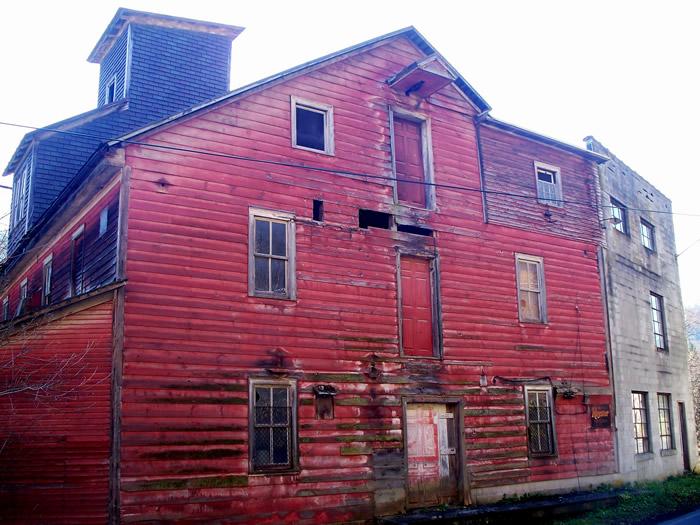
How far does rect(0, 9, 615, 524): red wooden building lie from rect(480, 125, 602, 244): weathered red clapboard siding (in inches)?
3.2

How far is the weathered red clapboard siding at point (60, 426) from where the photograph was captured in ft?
38.0

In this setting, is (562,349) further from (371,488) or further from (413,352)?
(371,488)

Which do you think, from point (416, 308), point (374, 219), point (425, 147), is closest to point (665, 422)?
point (416, 308)

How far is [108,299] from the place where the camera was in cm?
1227

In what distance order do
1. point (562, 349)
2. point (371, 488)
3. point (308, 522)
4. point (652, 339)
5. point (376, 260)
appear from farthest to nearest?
point (652, 339)
point (562, 349)
point (376, 260)
point (371, 488)
point (308, 522)

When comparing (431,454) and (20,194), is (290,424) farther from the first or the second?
(20,194)

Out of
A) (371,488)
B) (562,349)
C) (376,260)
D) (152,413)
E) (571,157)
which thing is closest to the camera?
(152,413)

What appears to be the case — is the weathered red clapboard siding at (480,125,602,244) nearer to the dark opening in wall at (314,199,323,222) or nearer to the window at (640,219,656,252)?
the window at (640,219,656,252)

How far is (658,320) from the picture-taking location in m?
24.5

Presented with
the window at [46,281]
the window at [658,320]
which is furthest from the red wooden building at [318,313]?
the window at [658,320]

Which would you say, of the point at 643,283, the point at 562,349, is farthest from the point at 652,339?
the point at 562,349

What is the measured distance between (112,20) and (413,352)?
15.6m

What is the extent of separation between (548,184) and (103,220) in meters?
12.0

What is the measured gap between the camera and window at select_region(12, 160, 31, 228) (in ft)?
73.1
